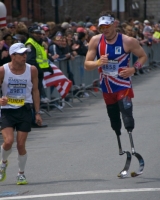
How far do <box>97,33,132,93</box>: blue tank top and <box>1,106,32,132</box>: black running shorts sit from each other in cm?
114

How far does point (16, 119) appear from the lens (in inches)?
361

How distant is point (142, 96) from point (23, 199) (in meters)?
12.8

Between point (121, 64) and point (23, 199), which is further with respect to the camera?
point (121, 64)

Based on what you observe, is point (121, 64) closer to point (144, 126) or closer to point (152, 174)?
point (152, 174)

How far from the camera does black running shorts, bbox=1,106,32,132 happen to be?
30.1 feet

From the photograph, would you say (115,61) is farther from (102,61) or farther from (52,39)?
(52,39)

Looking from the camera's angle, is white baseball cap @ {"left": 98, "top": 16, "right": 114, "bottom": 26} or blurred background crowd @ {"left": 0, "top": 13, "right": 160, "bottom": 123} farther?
blurred background crowd @ {"left": 0, "top": 13, "right": 160, "bottom": 123}

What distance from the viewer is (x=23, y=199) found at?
8039 mm

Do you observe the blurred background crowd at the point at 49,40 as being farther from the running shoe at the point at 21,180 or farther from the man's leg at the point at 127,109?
the running shoe at the point at 21,180

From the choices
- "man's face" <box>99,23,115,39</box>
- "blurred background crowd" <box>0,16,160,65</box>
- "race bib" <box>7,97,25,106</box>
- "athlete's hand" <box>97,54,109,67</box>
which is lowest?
"blurred background crowd" <box>0,16,160,65</box>

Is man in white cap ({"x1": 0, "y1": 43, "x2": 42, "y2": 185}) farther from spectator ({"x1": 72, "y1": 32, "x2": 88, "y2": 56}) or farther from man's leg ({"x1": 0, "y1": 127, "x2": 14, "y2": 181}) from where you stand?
spectator ({"x1": 72, "y1": 32, "x2": 88, "y2": 56})

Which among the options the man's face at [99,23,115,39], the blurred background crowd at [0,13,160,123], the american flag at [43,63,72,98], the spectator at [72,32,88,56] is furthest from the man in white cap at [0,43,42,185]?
the spectator at [72,32,88,56]

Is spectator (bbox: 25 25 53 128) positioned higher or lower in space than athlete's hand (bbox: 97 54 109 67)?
lower

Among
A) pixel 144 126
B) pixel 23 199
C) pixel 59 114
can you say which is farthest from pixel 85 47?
pixel 23 199
